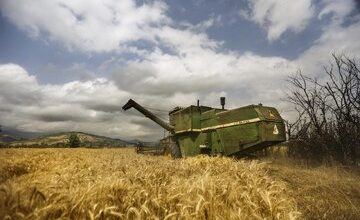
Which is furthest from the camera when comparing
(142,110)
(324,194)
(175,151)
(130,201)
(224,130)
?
(142,110)

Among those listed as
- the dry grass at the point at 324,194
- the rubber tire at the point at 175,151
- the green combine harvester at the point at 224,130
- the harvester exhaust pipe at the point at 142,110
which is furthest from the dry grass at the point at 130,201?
the harvester exhaust pipe at the point at 142,110

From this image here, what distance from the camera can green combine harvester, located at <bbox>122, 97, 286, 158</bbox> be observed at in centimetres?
1269

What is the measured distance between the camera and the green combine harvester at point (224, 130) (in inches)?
500

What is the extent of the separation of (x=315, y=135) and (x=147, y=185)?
12550 mm

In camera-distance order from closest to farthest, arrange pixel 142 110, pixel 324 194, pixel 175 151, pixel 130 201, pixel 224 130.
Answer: pixel 130 201 < pixel 324 194 < pixel 224 130 < pixel 175 151 < pixel 142 110

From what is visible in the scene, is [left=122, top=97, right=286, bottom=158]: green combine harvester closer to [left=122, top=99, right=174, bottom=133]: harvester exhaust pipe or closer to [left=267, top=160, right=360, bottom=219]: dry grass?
[left=122, top=99, right=174, bottom=133]: harvester exhaust pipe

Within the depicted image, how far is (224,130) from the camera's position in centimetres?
1366

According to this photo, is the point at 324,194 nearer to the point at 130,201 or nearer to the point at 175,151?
the point at 130,201

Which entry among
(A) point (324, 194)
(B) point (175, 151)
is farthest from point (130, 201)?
(B) point (175, 151)

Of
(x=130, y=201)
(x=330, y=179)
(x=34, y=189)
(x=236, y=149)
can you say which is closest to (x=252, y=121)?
(x=236, y=149)

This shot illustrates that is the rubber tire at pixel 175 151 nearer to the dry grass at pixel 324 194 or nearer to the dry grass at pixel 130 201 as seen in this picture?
the dry grass at pixel 324 194

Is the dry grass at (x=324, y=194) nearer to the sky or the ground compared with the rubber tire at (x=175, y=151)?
nearer to the ground

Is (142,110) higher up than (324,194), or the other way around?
(142,110)

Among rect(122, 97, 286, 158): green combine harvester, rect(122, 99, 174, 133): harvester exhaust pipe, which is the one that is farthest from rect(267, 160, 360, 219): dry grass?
rect(122, 99, 174, 133): harvester exhaust pipe
